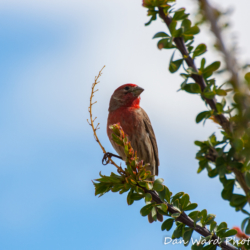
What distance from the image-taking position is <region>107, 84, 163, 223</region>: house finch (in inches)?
244

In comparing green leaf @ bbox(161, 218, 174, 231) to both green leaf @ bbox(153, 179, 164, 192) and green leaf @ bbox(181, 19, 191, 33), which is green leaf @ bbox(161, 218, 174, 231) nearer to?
green leaf @ bbox(153, 179, 164, 192)

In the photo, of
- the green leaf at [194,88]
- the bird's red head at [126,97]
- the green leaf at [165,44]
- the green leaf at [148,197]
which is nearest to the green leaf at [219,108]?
the green leaf at [194,88]

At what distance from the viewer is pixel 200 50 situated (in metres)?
1.72

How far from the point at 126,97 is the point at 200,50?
5.19 m

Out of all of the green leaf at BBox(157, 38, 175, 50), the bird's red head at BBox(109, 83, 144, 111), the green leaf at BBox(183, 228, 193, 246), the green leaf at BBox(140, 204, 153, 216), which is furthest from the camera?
the bird's red head at BBox(109, 83, 144, 111)

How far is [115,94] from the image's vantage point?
23.2 feet

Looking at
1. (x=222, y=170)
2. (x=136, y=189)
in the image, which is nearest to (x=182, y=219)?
(x=136, y=189)

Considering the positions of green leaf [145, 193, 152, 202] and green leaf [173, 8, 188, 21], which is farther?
green leaf [145, 193, 152, 202]

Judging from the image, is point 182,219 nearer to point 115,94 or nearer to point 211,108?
point 211,108

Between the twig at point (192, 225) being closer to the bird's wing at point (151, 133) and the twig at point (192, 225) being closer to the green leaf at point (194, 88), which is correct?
the green leaf at point (194, 88)

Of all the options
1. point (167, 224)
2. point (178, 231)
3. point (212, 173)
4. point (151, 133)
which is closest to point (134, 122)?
point (151, 133)

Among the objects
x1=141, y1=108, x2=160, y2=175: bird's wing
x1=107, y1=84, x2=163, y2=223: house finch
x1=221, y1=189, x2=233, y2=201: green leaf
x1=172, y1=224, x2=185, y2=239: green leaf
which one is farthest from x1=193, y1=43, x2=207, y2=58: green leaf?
x1=141, y1=108, x2=160, y2=175: bird's wing

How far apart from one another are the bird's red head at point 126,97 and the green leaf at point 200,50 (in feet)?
16.5

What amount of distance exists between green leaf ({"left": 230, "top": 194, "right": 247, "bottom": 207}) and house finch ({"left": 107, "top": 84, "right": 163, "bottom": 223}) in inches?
165
